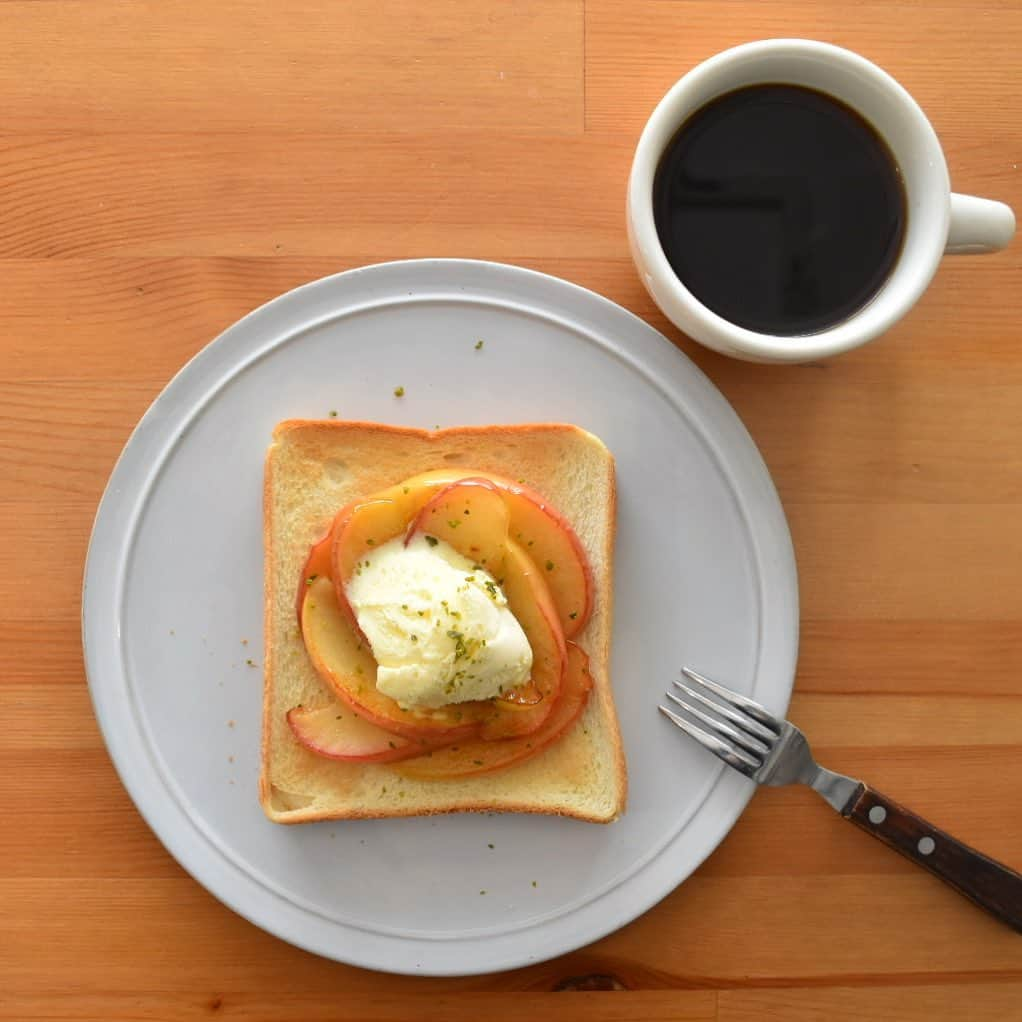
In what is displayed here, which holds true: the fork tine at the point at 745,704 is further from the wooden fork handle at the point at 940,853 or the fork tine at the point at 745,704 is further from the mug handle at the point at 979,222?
the mug handle at the point at 979,222

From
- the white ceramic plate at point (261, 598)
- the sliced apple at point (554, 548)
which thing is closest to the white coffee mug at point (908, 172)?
the white ceramic plate at point (261, 598)

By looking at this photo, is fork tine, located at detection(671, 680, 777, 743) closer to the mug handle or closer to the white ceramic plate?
the white ceramic plate

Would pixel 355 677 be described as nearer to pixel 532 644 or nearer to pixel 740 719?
pixel 532 644

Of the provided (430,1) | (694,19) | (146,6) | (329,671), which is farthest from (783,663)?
(146,6)

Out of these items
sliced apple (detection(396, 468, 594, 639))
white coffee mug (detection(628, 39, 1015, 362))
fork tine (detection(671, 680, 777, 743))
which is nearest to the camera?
white coffee mug (detection(628, 39, 1015, 362))

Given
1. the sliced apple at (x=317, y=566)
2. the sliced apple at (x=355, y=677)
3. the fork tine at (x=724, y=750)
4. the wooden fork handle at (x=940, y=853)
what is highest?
the sliced apple at (x=317, y=566)

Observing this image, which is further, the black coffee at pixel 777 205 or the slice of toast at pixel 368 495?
the slice of toast at pixel 368 495

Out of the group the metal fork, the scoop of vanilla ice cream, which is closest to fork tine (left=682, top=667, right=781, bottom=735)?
the metal fork
